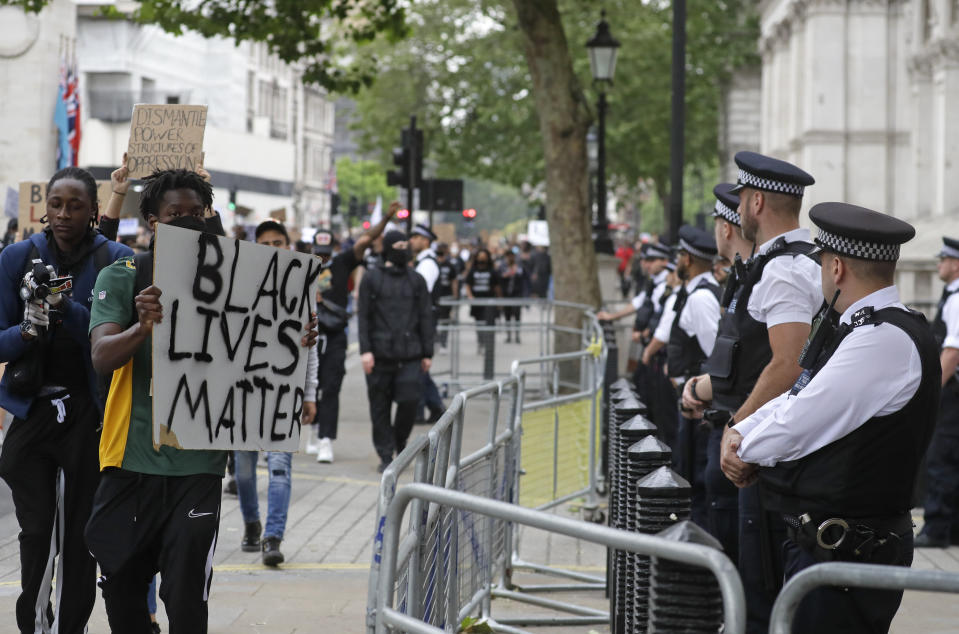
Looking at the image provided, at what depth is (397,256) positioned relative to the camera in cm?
1216

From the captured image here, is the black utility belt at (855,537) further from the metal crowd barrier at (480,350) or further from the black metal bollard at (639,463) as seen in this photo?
the metal crowd barrier at (480,350)

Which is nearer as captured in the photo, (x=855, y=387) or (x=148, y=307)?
(x=855, y=387)

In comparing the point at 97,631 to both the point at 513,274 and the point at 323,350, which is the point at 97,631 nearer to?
the point at 323,350

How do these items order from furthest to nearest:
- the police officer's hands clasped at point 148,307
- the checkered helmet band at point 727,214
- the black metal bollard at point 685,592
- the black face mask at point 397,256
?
the black face mask at point 397,256, the checkered helmet band at point 727,214, the police officer's hands clasped at point 148,307, the black metal bollard at point 685,592

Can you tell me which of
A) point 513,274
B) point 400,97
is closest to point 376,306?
point 513,274

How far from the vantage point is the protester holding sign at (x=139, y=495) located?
15.1 ft

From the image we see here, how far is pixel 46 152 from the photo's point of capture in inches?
1271

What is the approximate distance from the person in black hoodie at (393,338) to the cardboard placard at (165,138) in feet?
18.0

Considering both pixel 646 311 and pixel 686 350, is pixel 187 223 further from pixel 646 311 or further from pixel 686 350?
pixel 646 311

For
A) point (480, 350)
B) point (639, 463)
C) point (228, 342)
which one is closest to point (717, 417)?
point (639, 463)

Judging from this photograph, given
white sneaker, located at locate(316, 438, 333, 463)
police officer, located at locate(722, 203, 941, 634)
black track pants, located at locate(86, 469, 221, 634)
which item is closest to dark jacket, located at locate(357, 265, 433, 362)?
white sneaker, located at locate(316, 438, 333, 463)

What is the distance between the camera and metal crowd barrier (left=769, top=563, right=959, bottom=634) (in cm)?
269

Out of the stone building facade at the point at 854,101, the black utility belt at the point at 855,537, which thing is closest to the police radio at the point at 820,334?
the black utility belt at the point at 855,537

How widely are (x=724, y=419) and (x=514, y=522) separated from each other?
294 cm
